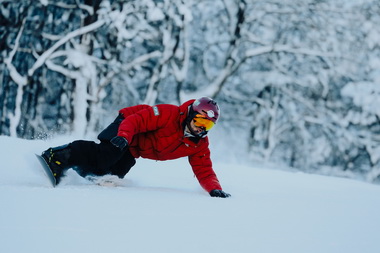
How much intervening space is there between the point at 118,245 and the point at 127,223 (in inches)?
11.0

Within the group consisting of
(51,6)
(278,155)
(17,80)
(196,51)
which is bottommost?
(278,155)

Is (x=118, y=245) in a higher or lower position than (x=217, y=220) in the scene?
higher

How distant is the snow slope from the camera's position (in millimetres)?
1502

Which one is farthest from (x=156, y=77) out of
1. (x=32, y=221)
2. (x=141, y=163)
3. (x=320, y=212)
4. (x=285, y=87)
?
(x=32, y=221)

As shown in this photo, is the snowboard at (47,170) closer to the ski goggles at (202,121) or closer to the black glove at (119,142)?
the black glove at (119,142)

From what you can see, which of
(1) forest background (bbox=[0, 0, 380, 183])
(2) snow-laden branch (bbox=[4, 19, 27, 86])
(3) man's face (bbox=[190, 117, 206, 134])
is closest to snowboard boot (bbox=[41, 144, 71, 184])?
(3) man's face (bbox=[190, 117, 206, 134])

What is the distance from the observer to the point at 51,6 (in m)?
10.7

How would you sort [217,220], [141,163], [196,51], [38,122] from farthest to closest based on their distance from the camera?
[38,122], [196,51], [141,163], [217,220]

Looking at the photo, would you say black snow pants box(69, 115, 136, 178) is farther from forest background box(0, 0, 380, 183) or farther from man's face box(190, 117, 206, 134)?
forest background box(0, 0, 380, 183)

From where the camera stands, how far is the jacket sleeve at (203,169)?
129 inches

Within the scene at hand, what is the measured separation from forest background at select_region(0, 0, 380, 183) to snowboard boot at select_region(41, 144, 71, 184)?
6.71 m

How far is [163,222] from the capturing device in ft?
6.07

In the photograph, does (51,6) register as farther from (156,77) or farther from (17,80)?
(156,77)

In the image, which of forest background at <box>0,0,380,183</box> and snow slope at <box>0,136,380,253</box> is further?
forest background at <box>0,0,380,183</box>
